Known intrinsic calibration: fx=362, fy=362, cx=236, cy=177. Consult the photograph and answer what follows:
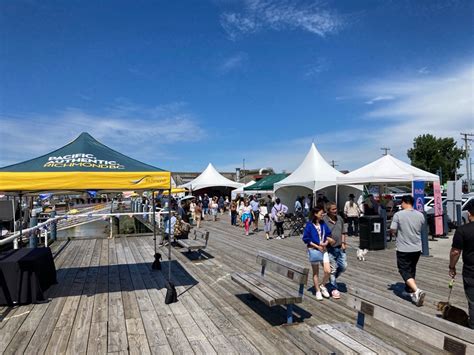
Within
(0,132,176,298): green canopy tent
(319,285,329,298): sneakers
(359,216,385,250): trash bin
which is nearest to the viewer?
(0,132,176,298): green canopy tent

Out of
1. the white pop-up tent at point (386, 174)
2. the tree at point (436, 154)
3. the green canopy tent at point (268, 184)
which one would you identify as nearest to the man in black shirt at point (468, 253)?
the white pop-up tent at point (386, 174)

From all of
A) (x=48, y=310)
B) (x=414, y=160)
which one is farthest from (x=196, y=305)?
(x=414, y=160)

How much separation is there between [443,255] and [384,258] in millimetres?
1753

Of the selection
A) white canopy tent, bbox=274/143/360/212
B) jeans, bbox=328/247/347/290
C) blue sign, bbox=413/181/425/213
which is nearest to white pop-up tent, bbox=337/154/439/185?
blue sign, bbox=413/181/425/213

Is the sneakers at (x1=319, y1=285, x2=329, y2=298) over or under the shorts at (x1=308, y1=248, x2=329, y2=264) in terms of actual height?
under

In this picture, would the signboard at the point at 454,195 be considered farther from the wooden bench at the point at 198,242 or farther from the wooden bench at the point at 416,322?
the wooden bench at the point at 416,322

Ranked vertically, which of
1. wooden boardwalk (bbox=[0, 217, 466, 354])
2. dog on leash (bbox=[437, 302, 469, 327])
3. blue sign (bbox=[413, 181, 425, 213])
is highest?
blue sign (bbox=[413, 181, 425, 213])

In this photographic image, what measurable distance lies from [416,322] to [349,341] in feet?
1.90

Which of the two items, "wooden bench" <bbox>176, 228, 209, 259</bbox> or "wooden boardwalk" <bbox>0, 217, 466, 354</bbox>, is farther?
"wooden bench" <bbox>176, 228, 209, 259</bbox>

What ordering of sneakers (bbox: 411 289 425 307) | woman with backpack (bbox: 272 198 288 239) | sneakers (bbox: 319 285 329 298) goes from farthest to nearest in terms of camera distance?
woman with backpack (bbox: 272 198 288 239) → sneakers (bbox: 319 285 329 298) → sneakers (bbox: 411 289 425 307)

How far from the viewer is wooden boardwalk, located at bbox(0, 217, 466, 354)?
4.19 metres

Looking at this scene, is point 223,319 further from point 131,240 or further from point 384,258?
point 131,240

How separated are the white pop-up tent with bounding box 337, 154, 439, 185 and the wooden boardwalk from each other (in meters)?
4.64

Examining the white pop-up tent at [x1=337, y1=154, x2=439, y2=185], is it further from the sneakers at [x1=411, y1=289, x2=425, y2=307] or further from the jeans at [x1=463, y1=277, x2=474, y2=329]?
the jeans at [x1=463, y1=277, x2=474, y2=329]
